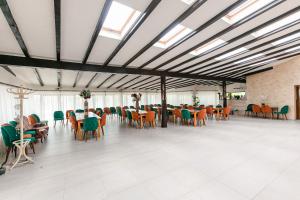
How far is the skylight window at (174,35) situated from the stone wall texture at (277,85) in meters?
7.90

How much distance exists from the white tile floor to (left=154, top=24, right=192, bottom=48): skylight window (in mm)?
2942

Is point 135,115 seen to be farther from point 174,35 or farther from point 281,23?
point 281,23

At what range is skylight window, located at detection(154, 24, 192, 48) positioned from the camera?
3532mm

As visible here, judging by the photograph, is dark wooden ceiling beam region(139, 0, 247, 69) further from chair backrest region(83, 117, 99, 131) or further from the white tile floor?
chair backrest region(83, 117, 99, 131)

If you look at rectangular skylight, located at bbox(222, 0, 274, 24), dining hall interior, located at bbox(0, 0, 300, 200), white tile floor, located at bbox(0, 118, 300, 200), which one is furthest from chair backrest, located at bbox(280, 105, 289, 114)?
rectangular skylight, located at bbox(222, 0, 274, 24)

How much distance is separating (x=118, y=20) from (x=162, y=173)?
10.6 ft

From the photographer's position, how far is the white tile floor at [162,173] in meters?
1.87

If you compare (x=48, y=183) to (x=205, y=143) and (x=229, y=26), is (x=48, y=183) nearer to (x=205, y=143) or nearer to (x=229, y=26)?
(x=205, y=143)

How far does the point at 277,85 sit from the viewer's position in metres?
8.38

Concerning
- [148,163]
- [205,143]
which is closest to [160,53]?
[205,143]

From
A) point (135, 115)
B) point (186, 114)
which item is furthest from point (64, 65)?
point (186, 114)

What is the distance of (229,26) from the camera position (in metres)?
3.42

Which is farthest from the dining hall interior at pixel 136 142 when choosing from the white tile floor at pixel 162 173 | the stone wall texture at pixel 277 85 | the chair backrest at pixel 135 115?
the stone wall texture at pixel 277 85

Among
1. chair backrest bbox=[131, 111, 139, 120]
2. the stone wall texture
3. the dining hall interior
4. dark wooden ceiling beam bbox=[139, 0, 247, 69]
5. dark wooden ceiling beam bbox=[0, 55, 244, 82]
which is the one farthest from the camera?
the stone wall texture
